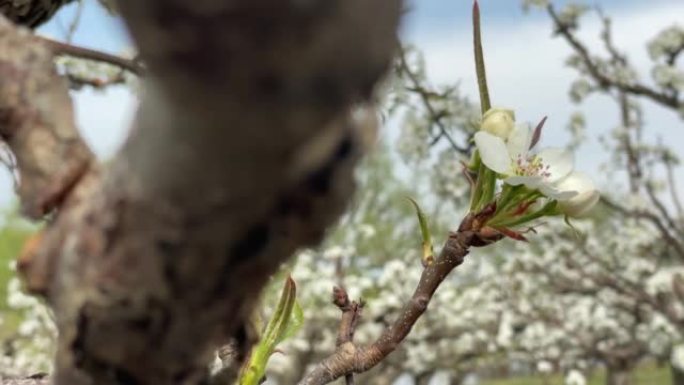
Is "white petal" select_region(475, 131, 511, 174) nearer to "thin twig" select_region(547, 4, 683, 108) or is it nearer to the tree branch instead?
the tree branch

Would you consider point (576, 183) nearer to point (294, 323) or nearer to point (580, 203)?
point (580, 203)

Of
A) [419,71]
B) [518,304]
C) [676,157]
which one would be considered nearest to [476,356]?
[518,304]

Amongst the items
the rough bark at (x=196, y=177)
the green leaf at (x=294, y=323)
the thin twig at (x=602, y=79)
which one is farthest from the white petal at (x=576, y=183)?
the thin twig at (x=602, y=79)

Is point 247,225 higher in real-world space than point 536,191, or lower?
lower

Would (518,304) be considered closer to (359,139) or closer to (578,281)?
(578,281)

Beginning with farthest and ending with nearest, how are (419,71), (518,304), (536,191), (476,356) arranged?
1. (476,356)
2. (518,304)
3. (419,71)
4. (536,191)

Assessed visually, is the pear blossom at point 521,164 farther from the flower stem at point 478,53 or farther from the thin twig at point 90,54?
the thin twig at point 90,54

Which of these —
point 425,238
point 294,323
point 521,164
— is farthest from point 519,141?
point 294,323
